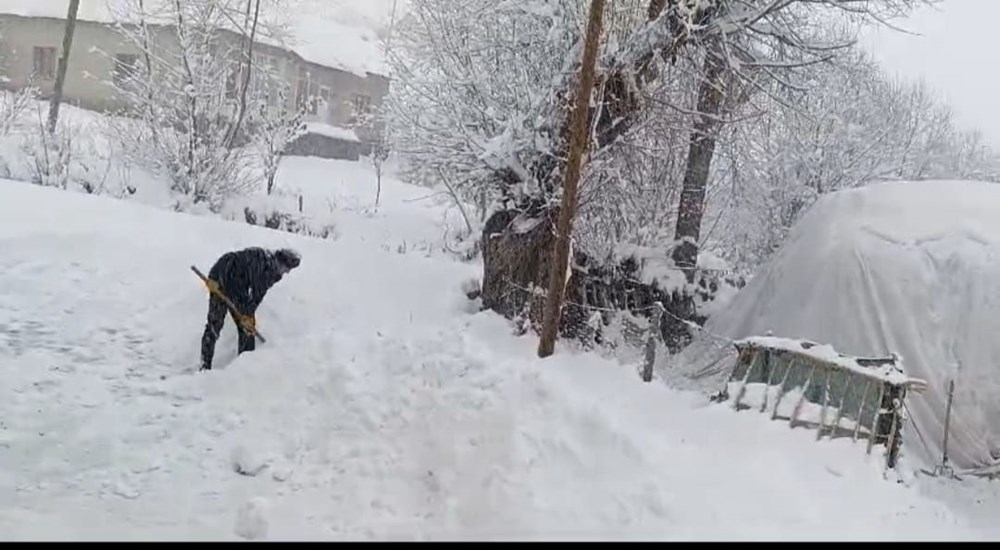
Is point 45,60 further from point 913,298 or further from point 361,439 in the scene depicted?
point 913,298

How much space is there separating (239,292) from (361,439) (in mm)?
2062

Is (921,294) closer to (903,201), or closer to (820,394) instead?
(903,201)

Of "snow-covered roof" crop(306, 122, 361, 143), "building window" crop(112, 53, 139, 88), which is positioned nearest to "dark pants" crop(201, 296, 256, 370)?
"building window" crop(112, 53, 139, 88)

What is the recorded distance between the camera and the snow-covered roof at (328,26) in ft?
77.4

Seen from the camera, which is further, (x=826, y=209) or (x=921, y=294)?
(x=826, y=209)

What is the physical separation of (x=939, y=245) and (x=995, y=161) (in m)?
13.1

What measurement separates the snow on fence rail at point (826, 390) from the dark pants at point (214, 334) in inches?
145

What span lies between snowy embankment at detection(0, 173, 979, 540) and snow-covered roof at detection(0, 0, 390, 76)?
1513 cm

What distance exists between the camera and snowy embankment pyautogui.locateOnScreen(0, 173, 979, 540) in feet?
12.1

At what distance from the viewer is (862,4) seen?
8555mm

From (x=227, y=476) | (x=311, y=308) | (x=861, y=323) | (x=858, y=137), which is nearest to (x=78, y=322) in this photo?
(x=311, y=308)

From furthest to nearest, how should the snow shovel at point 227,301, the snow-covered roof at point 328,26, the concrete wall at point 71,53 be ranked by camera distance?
the snow-covered roof at point 328,26 < the concrete wall at point 71,53 < the snow shovel at point 227,301

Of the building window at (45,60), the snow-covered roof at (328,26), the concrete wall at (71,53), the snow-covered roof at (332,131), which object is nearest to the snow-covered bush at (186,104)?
the snow-covered roof at (328,26)

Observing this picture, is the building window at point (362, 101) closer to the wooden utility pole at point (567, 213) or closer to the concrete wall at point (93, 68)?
the concrete wall at point (93, 68)
